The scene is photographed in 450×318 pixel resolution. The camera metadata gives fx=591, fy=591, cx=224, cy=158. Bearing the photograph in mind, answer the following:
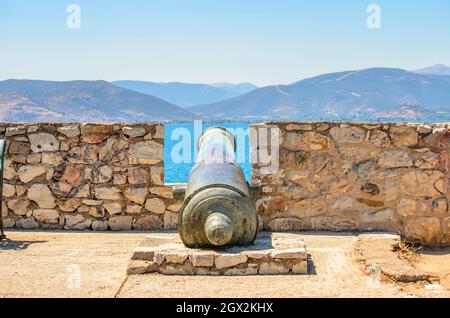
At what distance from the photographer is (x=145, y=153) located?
7824mm

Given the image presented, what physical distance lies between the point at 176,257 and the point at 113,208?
2.67 m

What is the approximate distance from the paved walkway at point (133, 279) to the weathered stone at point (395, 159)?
1332 millimetres

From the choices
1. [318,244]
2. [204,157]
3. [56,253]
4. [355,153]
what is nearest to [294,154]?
[355,153]

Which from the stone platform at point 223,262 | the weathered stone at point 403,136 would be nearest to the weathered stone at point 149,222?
the stone platform at point 223,262

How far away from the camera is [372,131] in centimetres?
760

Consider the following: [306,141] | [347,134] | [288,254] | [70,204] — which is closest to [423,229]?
[347,134]

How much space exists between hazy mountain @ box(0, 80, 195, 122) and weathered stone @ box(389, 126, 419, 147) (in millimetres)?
101112

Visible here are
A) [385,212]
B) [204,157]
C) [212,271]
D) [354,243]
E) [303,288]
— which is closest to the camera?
[303,288]

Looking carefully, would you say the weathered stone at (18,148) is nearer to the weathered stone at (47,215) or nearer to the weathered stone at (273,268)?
the weathered stone at (47,215)

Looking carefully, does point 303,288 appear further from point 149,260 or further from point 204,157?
point 204,157

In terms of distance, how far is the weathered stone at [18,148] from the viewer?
7934mm

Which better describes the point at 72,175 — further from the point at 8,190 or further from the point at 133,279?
the point at 133,279

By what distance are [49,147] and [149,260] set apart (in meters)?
3.03

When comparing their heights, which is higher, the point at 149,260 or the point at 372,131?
the point at 372,131
